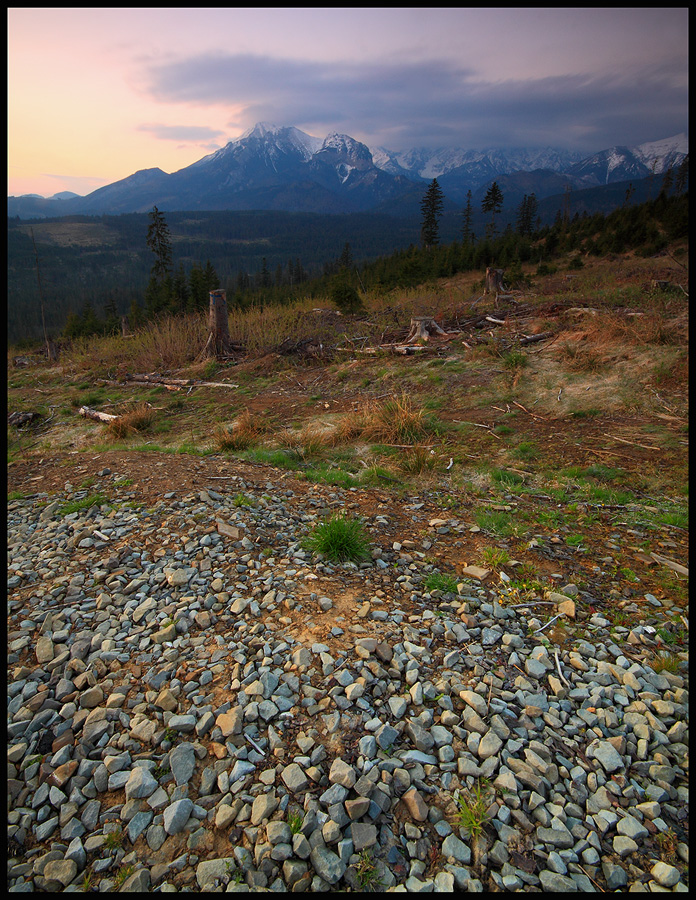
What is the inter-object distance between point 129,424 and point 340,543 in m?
7.04

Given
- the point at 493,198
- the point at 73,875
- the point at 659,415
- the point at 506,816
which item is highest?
the point at 493,198

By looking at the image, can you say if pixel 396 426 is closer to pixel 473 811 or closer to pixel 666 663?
pixel 666 663

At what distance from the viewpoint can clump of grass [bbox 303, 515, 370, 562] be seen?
4.13 m

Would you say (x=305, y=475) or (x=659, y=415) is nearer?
(x=305, y=475)

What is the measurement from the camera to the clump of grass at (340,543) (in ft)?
13.5

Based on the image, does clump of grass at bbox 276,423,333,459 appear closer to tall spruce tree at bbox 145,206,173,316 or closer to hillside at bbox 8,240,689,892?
hillside at bbox 8,240,689,892

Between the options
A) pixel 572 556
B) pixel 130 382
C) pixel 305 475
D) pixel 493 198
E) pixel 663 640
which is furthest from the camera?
pixel 493 198

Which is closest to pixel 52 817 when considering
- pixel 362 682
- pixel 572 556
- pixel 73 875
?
pixel 73 875

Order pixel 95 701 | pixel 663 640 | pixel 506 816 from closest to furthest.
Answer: pixel 506 816 < pixel 95 701 < pixel 663 640

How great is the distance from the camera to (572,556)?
A: 160 inches

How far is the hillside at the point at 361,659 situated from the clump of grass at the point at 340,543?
0.10ft

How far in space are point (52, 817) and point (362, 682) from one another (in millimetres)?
1695

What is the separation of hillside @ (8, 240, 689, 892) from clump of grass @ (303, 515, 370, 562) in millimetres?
31

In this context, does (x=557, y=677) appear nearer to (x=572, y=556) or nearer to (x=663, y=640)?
(x=663, y=640)
